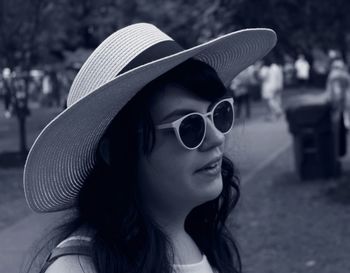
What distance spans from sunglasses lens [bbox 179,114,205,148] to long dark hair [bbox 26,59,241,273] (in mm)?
66

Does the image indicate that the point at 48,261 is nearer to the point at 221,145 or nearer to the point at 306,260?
the point at 221,145

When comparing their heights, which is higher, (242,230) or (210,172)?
(210,172)

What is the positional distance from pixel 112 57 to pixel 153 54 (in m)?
0.10

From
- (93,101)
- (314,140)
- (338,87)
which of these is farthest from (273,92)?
(93,101)

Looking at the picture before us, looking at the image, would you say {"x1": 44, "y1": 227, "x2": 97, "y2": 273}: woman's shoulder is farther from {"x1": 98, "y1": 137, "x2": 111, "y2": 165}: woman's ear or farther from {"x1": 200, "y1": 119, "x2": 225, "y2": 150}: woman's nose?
{"x1": 200, "y1": 119, "x2": 225, "y2": 150}: woman's nose

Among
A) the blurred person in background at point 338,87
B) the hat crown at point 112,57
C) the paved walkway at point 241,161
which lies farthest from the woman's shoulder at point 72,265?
the blurred person in background at point 338,87

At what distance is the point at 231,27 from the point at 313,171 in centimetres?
274

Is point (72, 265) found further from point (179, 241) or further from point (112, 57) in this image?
point (112, 57)

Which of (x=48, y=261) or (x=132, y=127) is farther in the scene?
(x=132, y=127)

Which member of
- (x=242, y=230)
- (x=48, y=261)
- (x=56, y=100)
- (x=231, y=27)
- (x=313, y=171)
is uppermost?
(x=48, y=261)

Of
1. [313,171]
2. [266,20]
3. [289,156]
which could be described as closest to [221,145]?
[266,20]

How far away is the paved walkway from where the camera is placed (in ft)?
11.1

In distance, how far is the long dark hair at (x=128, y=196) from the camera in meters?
1.93

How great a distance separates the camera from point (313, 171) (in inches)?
469
